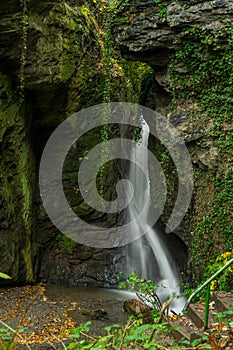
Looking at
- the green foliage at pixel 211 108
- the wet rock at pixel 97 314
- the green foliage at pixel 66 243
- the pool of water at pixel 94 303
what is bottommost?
the pool of water at pixel 94 303

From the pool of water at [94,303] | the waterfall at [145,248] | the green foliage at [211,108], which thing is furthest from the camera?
the waterfall at [145,248]

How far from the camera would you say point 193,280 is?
7352 millimetres

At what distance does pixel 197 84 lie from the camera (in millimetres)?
7422

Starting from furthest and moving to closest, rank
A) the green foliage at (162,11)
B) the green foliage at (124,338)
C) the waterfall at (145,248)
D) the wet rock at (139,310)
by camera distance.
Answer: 1. the waterfall at (145,248)
2. the green foliage at (162,11)
3. the wet rock at (139,310)
4. the green foliage at (124,338)

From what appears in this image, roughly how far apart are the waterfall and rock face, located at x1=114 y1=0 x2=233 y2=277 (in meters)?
1.44

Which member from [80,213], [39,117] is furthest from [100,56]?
[80,213]

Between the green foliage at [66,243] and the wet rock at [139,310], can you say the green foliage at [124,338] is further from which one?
the green foliage at [66,243]

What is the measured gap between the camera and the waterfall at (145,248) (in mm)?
8959

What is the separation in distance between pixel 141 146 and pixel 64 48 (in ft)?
11.1

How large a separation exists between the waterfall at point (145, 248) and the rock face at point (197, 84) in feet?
4.74

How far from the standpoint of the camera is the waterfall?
8.96m

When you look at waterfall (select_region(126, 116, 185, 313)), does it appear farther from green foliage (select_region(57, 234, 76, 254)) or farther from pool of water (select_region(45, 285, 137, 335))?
green foliage (select_region(57, 234, 76, 254))

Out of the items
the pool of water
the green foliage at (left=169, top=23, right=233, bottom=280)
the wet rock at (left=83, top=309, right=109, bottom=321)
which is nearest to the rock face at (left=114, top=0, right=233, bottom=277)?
the green foliage at (left=169, top=23, right=233, bottom=280)

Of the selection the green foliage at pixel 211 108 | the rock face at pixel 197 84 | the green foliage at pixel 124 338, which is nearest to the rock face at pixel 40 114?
the rock face at pixel 197 84
